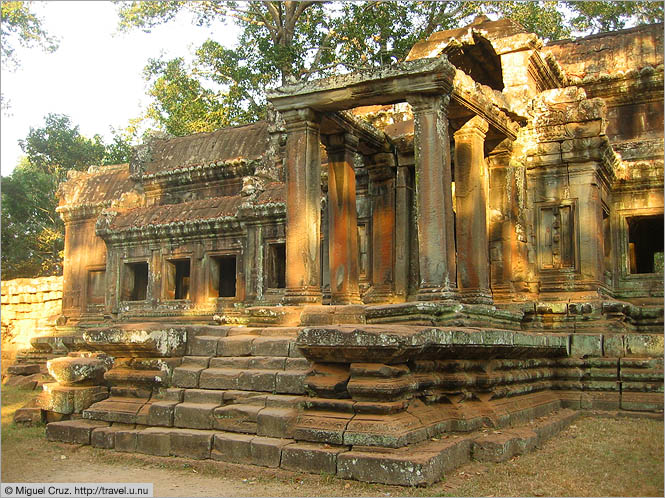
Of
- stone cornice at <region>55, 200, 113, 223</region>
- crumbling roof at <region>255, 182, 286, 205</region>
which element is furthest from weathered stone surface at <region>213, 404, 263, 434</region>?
stone cornice at <region>55, 200, 113, 223</region>

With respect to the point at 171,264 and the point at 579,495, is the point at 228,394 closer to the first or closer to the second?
the point at 579,495

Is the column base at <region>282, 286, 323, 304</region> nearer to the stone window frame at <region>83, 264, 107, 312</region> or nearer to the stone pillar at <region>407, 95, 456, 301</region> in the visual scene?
the stone pillar at <region>407, 95, 456, 301</region>

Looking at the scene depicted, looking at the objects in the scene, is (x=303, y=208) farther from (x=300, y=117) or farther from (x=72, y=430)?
(x=72, y=430)

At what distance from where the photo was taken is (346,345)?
566 cm

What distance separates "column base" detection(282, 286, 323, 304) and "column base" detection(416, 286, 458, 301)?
1.51m


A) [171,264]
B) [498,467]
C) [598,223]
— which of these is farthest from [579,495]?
[171,264]

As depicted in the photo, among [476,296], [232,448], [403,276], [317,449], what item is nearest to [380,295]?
[403,276]

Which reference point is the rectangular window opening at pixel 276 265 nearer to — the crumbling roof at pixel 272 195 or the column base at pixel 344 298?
the crumbling roof at pixel 272 195

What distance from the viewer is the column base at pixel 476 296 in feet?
31.4

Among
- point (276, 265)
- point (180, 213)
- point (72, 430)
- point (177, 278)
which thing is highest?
point (180, 213)

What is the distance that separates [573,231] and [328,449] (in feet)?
20.9

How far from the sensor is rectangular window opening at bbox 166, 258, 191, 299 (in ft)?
51.9

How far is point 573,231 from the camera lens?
10.3 meters

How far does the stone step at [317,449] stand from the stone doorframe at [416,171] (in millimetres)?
2351
